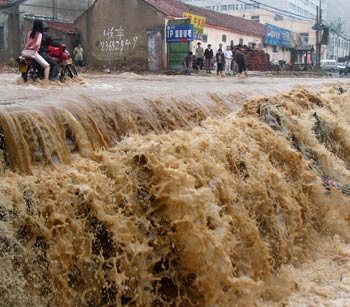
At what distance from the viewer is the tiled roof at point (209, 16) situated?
864 inches

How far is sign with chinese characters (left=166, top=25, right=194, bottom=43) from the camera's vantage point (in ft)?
66.5

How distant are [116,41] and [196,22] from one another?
140 inches

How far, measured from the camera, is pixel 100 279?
3602mm

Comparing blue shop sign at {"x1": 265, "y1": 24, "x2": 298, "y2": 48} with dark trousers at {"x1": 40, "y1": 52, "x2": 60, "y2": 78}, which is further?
blue shop sign at {"x1": 265, "y1": 24, "x2": 298, "y2": 48}

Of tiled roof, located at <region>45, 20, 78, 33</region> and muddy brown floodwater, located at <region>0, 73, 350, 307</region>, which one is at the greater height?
tiled roof, located at <region>45, 20, 78, 33</region>

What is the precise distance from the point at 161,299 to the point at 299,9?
215 ft

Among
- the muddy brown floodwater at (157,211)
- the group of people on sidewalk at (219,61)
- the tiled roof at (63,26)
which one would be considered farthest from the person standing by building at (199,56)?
the muddy brown floodwater at (157,211)

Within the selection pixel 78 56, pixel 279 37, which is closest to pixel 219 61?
pixel 78 56

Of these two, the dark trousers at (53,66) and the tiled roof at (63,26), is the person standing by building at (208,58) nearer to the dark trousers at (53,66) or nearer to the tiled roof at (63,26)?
the tiled roof at (63,26)

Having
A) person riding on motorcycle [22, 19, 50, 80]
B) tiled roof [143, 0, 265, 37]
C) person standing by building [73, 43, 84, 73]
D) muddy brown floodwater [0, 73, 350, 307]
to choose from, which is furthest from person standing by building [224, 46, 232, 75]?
muddy brown floodwater [0, 73, 350, 307]

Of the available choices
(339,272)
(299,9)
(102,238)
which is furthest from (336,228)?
(299,9)

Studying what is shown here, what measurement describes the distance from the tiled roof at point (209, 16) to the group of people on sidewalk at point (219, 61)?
2.42 m

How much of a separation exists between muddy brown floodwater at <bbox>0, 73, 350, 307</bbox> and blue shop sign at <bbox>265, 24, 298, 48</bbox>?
88.5 ft

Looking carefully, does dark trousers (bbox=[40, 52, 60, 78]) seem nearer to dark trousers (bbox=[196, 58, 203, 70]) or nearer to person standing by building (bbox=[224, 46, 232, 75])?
dark trousers (bbox=[196, 58, 203, 70])
